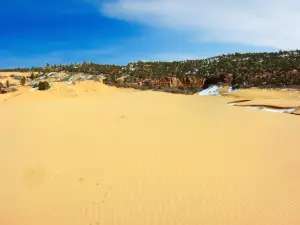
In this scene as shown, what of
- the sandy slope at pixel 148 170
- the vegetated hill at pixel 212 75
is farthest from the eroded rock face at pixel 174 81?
the sandy slope at pixel 148 170

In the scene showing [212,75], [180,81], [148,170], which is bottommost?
[148,170]

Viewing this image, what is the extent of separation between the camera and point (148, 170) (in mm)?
6410

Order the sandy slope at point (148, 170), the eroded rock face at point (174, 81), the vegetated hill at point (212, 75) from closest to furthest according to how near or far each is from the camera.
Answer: the sandy slope at point (148, 170) < the vegetated hill at point (212, 75) < the eroded rock face at point (174, 81)

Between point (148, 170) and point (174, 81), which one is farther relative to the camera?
point (174, 81)

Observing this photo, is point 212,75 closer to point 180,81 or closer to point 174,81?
point 180,81

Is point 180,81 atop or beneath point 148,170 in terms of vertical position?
atop

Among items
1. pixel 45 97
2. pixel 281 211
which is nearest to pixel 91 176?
pixel 281 211

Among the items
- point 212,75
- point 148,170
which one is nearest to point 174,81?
point 212,75

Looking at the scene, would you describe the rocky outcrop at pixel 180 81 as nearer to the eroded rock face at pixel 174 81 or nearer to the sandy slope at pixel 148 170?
the eroded rock face at pixel 174 81

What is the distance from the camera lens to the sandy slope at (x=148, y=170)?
4.96 m

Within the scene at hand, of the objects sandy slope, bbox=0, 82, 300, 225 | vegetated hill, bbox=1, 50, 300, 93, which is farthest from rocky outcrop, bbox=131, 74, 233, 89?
sandy slope, bbox=0, 82, 300, 225

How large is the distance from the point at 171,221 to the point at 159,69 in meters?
30.6

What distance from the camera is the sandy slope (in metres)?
4.96

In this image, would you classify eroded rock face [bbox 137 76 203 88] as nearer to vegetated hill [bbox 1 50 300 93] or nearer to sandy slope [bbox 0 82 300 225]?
vegetated hill [bbox 1 50 300 93]
